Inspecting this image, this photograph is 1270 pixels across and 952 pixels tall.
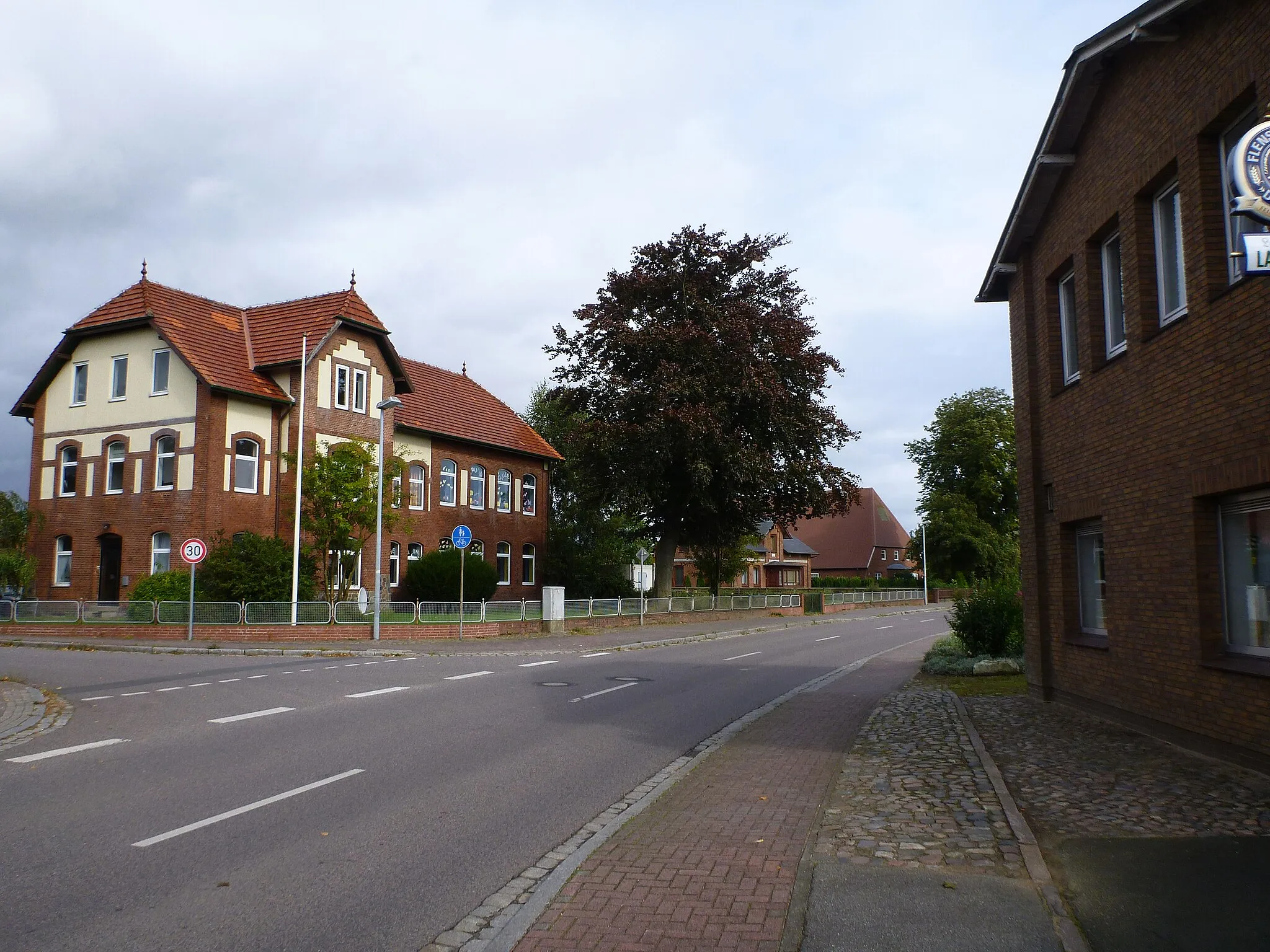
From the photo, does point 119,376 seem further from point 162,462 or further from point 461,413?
point 461,413

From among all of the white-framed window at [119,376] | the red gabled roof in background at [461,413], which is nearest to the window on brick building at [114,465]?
the white-framed window at [119,376]

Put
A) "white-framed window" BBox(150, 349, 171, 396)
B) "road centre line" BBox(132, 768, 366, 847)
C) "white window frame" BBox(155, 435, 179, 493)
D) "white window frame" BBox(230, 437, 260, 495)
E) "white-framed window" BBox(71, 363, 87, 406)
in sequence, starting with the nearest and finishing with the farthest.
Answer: "road centre line" BBox(132, 768, 366, 847)
"white window frame" BBox(155, 435, 179, 493)
"white window frame" BBox(230, 437, 260, 495)
"white-framed window" BBox(150, 349, 171, 396)
"white-framed window" BBox(71, 363, 87, 406)

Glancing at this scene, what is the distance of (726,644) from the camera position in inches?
1148

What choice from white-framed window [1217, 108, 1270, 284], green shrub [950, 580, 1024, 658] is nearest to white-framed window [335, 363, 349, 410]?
green shrub [950, 580, 1024, 658]

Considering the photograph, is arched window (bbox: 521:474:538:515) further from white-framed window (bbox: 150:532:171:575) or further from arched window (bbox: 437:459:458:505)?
white-framed window (bbox: 150:532:171:575)

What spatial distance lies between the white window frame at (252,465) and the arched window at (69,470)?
611cm

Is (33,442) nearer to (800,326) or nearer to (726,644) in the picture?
(726,644)

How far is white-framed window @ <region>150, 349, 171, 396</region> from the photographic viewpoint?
32594 millimetres

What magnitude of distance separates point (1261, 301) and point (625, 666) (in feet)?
49.0

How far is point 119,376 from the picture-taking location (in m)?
33.8

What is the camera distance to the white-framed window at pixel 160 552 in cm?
3153

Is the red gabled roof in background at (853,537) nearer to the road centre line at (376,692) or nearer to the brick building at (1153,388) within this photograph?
the road centre line at (376,692)

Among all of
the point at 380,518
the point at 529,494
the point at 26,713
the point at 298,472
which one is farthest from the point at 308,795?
the point at 529,494

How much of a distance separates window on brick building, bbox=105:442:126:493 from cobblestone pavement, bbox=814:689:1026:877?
29283 mm
